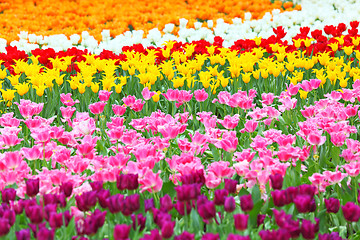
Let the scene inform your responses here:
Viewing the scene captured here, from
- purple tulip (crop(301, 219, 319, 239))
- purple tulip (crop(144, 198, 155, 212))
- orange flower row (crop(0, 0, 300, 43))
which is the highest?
orange flower row (crop(0, 0, 300, 43))

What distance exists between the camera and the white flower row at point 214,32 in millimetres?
7605

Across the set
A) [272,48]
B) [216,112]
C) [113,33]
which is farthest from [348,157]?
[113,33]

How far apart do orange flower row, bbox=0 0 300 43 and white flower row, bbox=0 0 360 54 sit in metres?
0.75

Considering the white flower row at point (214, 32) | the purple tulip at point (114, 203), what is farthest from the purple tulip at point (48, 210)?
the white flower row at point (214, 32)

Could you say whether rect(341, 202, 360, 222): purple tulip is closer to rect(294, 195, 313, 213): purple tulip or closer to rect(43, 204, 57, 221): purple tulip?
rect(294, 195, 313, 213): purple tulip

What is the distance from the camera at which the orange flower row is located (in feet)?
33.9

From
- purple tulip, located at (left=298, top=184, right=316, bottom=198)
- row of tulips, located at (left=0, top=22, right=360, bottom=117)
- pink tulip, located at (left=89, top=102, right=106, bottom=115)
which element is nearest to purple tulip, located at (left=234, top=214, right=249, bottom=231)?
purple tulip, located at (left=298, top=184, right=316, bottom=198)

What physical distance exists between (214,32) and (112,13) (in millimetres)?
3332

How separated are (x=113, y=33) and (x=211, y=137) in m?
6.54

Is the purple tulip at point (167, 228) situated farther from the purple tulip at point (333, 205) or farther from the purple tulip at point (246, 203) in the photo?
the purple tulip at point (333, 205)

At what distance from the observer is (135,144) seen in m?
3.09

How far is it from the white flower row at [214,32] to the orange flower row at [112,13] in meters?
0.75

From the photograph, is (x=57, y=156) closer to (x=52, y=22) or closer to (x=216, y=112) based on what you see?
(x=216, y=112)

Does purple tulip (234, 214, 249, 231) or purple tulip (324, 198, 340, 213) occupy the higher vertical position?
purple tulip (234, 214, 249, 231)
